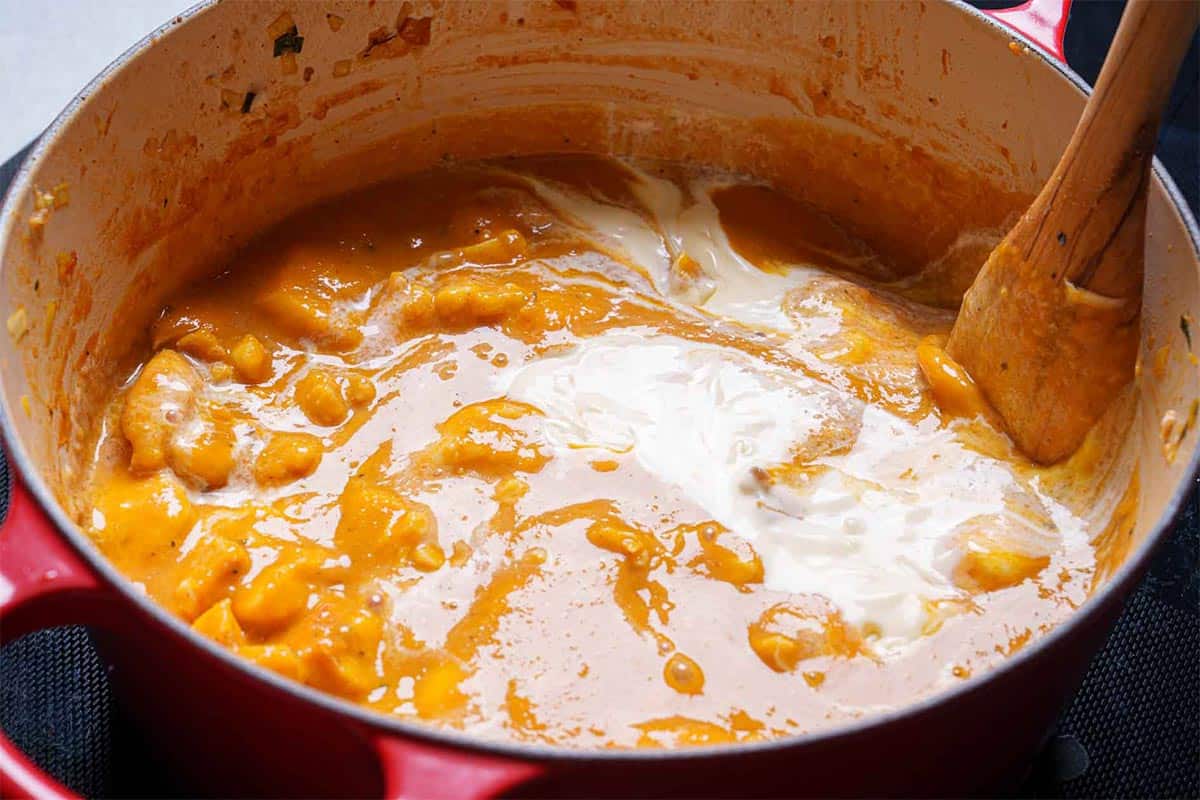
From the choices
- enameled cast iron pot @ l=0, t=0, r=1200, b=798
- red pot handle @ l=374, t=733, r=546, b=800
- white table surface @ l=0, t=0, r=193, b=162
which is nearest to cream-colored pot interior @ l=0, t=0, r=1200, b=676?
enameled cast iron pot @ l=0, t=0, r=1200, b=798

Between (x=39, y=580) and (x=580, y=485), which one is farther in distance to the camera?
(x=580, y=485)

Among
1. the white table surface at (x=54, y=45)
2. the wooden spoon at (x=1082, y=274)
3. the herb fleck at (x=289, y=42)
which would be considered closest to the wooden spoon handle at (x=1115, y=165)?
the wooden spoon at (x=1082, y=274)

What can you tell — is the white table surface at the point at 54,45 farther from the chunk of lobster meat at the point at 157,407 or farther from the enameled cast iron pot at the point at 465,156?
the chunk of lobster meat at the point at 157,407

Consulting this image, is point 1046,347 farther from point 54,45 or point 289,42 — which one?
point 54,45

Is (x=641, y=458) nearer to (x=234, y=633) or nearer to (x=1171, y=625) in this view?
(x=234, y=633)

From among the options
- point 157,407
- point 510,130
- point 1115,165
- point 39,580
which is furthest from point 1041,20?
point 39,580

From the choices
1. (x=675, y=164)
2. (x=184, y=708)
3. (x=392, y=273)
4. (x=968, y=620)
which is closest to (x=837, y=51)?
(x=675, y=164)
